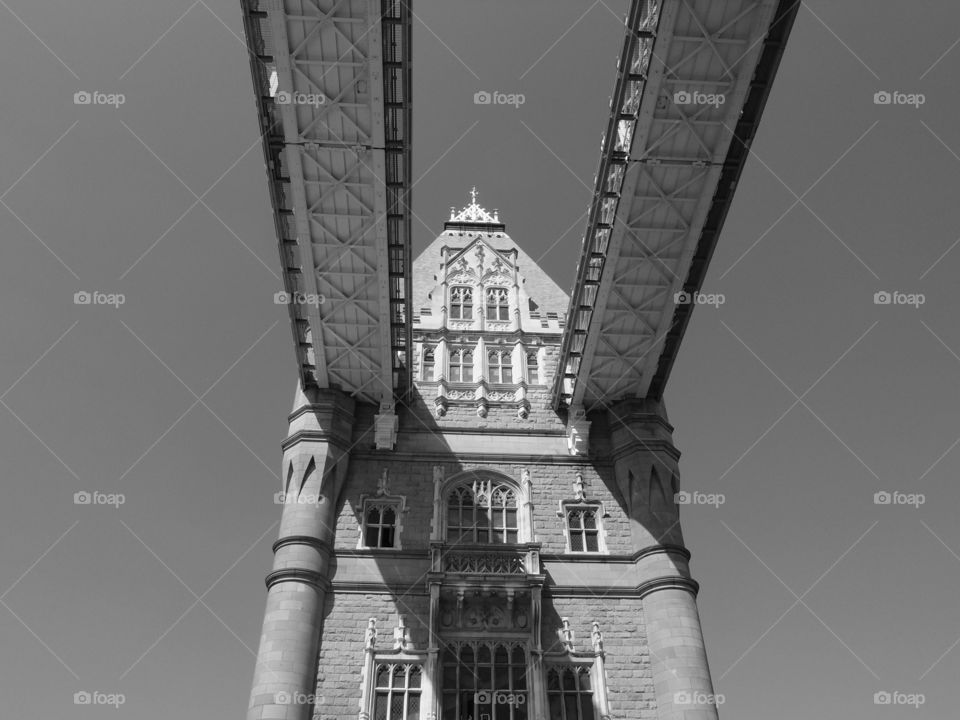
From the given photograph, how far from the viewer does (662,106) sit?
19.8 meters

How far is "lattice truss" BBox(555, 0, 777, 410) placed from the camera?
18562mm

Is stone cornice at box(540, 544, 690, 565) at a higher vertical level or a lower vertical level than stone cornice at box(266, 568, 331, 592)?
higher

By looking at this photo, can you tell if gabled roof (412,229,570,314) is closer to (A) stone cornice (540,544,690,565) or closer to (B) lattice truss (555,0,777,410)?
(B) lattice truss (555,0,777,410)

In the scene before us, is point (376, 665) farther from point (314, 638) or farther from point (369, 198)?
point (369, 198)

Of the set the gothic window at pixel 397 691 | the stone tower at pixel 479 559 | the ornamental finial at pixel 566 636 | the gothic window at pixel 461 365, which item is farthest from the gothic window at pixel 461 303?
the gothic window at pixel 397 691

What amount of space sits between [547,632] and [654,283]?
37.6 ft

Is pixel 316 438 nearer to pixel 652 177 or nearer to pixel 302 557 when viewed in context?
pixel 302 557

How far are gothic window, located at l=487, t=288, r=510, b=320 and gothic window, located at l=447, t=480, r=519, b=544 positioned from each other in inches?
342

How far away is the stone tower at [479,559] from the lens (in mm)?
22219

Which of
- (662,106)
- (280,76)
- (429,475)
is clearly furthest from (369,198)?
(429,475)

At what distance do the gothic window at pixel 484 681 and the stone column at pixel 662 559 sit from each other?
401 centimetres

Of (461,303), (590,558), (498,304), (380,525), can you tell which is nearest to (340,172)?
(380,525)

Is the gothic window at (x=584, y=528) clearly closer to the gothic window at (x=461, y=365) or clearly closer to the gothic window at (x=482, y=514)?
the gothic window at (x=482, y=514)

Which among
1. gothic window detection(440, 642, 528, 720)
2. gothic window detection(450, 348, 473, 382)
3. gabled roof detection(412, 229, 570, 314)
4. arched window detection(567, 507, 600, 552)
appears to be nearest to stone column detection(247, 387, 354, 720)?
gothic window detection(440, 642, 528, 720)
